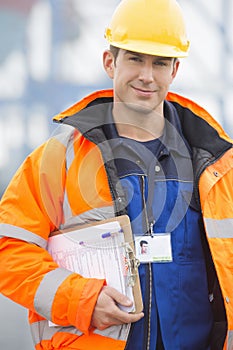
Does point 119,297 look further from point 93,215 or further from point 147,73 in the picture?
point 147,73

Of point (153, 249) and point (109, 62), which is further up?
point (109, 62)

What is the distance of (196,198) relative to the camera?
2176 mm

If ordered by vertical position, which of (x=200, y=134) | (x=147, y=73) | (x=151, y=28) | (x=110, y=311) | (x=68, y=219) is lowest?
(x=110, y=311)

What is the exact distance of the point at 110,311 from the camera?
1951 millimetres

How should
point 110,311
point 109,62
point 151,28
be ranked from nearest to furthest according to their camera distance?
point 110,311, point 151,28, point 109,62

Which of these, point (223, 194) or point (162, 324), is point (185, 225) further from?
point (162, 324)

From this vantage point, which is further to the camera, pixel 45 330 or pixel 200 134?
pixel 200 134

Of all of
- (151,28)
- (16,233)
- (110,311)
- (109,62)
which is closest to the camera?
(110,311)

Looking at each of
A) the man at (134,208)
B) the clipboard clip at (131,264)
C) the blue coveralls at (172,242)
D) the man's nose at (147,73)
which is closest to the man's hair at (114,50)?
the man at (134,208)

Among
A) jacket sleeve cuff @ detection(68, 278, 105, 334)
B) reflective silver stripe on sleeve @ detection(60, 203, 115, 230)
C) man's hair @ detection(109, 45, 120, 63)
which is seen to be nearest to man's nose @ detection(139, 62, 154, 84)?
man's hair @ detection(109, 45, 120, 63)

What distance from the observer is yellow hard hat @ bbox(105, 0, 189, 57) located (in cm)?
215

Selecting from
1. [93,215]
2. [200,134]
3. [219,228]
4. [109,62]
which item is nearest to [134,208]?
[93,215]

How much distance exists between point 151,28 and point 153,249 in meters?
0.72

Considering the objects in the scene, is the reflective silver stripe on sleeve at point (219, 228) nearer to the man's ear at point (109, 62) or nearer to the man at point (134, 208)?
the man at point (134, 208)
